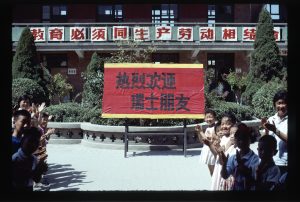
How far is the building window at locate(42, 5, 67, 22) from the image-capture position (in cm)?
1786

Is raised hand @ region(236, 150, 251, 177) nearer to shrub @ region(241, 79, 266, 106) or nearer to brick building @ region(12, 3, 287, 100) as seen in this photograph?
shrub @ region(241, 79, 266, 106)

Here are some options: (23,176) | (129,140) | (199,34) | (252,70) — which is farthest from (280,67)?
(23,176)

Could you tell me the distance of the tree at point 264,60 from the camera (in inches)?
550

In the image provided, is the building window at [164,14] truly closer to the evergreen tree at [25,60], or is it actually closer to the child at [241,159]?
the evergreen tree at [25,60]

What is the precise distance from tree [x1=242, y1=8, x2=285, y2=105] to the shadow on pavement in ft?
26.8

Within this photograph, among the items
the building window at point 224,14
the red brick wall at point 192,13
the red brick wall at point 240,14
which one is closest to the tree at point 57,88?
the red brick wall at point 192,13

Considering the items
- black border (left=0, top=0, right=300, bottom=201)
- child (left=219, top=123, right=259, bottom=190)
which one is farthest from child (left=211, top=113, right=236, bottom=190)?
child (left=219, top=123, right=259, bottom=190)

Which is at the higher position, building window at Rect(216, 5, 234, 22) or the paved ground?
building window at Rect(216, 5, 234, 22)

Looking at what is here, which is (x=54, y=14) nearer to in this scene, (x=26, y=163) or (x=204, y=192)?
(x=26, y=163)

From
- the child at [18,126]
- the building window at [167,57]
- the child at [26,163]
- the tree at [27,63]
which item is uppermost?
the building window at [167,57]

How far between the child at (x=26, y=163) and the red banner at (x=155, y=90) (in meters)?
3.14

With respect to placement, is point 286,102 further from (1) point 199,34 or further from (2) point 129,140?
(1) point 199,34

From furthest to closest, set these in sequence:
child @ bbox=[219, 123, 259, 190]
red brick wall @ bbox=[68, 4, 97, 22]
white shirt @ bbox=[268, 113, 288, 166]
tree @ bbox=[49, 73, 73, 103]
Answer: red brick wall @ bbox=[68, 4, 97, 22] → tree @ bbox=[49, 73, 73, 103] → white shirt @ bbox=[268, 113, 288, 166] → child @ bbox=[219, 123, 259, 190]

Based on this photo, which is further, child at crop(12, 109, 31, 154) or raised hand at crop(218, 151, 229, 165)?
child at crop(12, 109, 31, 154)
